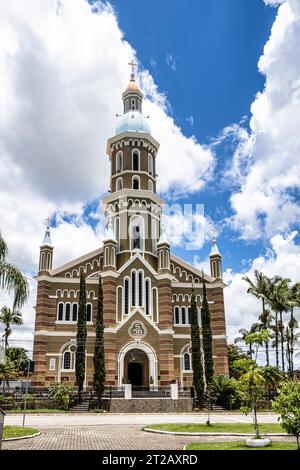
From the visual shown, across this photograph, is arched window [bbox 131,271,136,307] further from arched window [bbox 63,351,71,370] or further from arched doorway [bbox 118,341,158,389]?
arched window [bbox 63,351,71,370]

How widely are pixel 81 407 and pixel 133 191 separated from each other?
24.4 m

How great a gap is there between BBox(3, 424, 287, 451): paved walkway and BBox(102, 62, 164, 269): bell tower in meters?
29.1

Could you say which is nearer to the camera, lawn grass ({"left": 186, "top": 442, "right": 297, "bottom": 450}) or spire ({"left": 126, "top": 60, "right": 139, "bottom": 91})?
lawn grass ({"left": 186, "top": 442, "right": 297, "bottom": 450})

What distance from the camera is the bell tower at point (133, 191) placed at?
48938 millimetres

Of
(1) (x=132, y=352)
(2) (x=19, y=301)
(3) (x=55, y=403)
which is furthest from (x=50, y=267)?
(2) (x=19, y=301)

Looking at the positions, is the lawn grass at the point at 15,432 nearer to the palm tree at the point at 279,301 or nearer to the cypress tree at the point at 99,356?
the cypress tree at the point at 99,356

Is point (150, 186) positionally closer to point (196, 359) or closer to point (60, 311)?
point (60, 311)

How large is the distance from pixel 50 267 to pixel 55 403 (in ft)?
49.4

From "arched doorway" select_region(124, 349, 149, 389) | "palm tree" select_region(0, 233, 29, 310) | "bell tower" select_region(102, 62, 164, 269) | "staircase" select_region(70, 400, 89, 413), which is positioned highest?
"bell tower" select_region(102, 62, 164, 269)

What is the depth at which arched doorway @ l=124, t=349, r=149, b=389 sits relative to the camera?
4262 centimetres

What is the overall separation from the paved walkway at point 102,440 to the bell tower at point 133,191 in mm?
29110

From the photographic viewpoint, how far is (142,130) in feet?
175

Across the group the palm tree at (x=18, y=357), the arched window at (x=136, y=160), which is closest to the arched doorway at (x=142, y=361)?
the palm tree at (x=18, y=357)

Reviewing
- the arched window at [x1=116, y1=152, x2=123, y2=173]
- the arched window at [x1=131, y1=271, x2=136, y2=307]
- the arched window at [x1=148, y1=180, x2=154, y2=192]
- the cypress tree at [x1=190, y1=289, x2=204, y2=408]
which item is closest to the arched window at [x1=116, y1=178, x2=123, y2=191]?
the arched window at [x1=116, y1=152, x2=123, y2=173]
